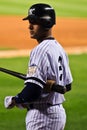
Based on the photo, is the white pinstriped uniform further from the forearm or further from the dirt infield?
the dirt infield

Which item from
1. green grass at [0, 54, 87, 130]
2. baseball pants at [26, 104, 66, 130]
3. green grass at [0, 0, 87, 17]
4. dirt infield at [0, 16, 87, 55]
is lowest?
green grass at [0, 0, 87, 17]

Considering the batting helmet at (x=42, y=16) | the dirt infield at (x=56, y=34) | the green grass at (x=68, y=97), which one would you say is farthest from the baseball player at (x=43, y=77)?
the dirt infield at (x=56, y=34)

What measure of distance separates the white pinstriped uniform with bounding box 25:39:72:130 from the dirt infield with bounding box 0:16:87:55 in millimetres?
14003

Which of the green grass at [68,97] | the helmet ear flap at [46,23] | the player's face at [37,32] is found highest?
the helmet ear flap at [46,23]

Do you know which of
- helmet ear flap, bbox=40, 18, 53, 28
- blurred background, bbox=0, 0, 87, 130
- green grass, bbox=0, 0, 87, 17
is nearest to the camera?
helmet ear flap, bbox=40, 18, 53, 28

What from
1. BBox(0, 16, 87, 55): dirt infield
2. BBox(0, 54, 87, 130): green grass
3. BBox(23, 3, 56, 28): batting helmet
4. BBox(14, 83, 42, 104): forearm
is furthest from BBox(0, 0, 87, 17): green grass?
BBox(14, 83, 42, 104): forearm

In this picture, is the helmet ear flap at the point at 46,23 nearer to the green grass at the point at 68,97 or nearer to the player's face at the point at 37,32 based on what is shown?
the player's face at the point at 37,32

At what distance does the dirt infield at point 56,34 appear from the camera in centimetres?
1941

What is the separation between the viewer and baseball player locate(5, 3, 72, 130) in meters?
A: 3.93

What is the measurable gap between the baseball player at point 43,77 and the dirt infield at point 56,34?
46.0ft

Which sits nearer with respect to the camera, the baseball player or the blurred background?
the baseball player

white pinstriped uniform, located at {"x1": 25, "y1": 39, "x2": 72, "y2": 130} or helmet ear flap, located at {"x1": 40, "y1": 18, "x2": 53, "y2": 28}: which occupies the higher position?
helmet ear flap, located at {"x1": 40, "y1": 18, "x2": 53, "y2": 28}

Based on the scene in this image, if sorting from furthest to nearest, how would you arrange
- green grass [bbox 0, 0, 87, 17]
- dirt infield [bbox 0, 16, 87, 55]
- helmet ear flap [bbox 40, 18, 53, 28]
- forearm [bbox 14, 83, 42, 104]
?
green grass [bbox 0, 0, 87, 17] → dirt infield [bbox 0, 16, 87, 55] → helmet ear flap [bbox 40, 18, 53, 28] → forearm [bbox 14, 83, 42, 104]

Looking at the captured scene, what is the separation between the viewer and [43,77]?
3951mm
